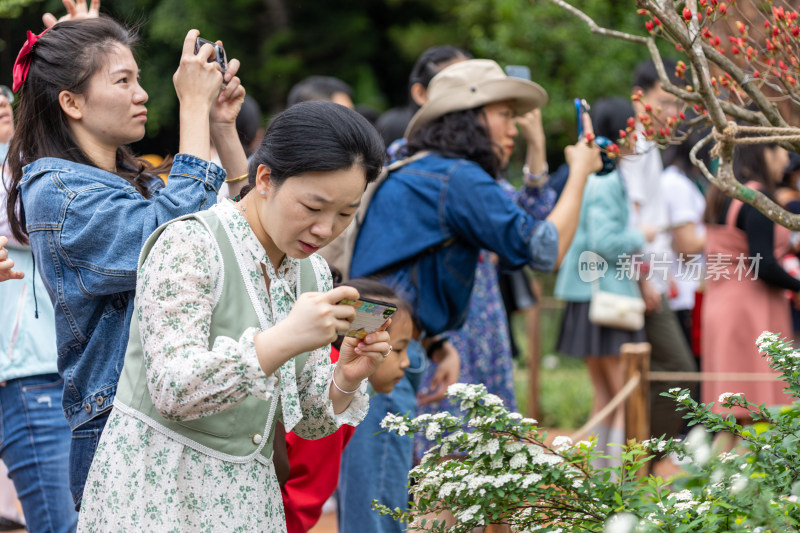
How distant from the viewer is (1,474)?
172 inches

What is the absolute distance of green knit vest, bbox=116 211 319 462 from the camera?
191cm

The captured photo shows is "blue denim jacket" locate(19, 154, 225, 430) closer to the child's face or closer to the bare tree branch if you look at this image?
the child's face

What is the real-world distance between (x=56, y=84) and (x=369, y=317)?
1038 millimetres

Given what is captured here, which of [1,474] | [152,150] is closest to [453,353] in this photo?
[1,474]

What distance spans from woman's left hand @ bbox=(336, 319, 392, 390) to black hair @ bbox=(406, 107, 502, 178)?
1.62 m

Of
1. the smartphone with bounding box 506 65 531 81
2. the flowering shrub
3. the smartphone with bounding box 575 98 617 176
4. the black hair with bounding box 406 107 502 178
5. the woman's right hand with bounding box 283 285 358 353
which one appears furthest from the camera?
the smartphone with bounding box 506 65 531 81

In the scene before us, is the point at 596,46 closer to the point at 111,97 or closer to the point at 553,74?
the point at 553,74

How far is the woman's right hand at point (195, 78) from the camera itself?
90.7 inches

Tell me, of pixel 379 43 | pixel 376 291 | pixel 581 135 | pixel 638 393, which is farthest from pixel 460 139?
pixel 379 43

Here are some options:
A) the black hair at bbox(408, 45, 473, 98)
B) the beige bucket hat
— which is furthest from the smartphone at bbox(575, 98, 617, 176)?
the black hair at bbox(408, 45, 473, 98)

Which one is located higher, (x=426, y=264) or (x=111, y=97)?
(x=111, y=97)


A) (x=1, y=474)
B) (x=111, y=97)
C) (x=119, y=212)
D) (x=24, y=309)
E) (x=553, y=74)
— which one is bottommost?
(x=1, y=474)

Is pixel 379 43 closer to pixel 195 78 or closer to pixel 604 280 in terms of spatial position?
pixel 604 280

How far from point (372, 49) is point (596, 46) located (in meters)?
3.66
